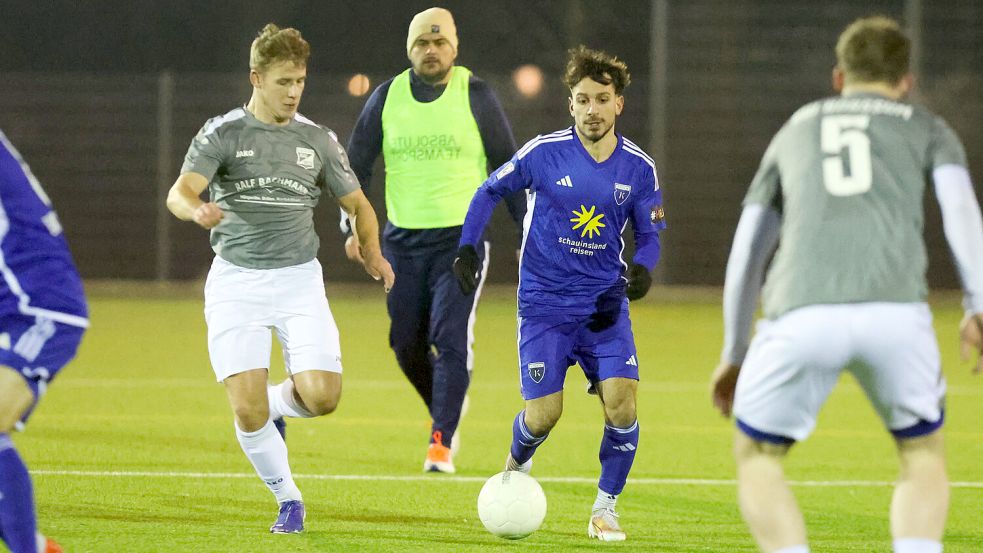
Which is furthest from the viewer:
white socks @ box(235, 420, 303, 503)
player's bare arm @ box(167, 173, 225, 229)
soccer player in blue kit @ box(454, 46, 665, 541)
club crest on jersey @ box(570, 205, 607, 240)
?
club crest on jersey @ box(570, 205, 607, 240)

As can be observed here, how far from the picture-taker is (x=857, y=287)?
13.0 feet

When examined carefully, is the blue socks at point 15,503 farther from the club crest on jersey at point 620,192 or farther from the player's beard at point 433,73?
the player's beard at point 433,73

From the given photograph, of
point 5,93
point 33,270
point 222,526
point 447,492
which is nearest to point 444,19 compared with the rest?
point 447,492

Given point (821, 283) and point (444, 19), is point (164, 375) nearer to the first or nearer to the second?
point (444, 19)

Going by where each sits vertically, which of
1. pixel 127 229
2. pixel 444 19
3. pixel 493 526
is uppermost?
pixel 444 19

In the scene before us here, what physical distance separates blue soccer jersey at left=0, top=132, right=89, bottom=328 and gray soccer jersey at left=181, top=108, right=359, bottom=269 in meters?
1.66

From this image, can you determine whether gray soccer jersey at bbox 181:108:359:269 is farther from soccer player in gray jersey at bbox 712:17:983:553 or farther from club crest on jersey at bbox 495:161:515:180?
soccer player in gray jersey at bbox 712:17:983:553

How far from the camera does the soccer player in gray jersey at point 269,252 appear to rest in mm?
5977

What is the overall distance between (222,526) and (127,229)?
16119 millimetres

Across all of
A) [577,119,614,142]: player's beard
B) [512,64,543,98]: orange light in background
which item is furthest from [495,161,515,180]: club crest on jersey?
[512,64,543,98]: orange light in background

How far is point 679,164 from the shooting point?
69.4 ft

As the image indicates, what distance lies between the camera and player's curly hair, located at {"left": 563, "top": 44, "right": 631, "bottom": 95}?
6.12 meters

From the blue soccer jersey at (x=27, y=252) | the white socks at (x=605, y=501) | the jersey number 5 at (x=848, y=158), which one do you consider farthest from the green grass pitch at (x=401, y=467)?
the jersey number 5 at (x=848, y=158)

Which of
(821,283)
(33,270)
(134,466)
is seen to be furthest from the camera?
(134,466)
